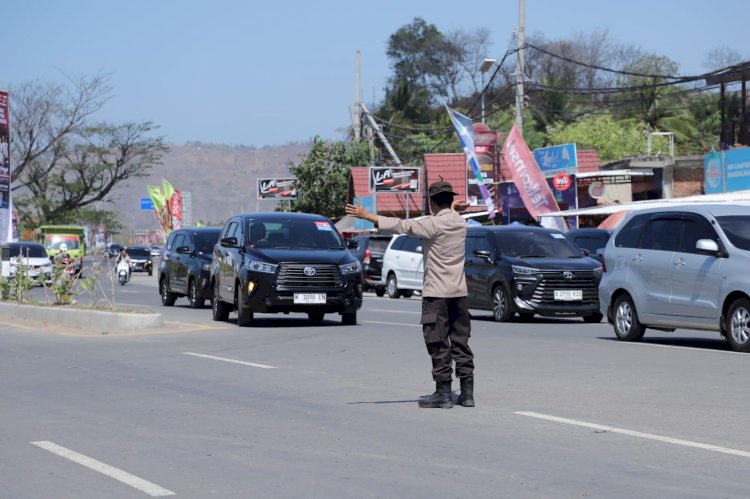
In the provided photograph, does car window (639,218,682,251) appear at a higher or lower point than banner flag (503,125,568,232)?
lower

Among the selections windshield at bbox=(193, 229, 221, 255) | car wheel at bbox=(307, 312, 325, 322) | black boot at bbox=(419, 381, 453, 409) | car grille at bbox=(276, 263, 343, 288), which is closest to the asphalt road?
black boot at bbox=(419, 381, 453, 409)

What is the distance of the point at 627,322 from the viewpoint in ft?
56.9

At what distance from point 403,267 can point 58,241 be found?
40.0 m

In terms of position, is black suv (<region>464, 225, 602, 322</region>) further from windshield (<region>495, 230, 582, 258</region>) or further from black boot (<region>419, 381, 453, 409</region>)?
black boot (<region>419, 381, 453, 409</region>)

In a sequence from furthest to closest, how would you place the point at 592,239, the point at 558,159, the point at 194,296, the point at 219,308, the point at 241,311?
the point at 558,159 < the point at 592,239 < the point at 194,296 < the point at 219,308 < the point at 241,311

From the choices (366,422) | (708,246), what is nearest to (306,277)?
(708,246)

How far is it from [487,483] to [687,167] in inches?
1478

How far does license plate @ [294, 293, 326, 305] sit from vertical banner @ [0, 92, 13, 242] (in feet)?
45.5

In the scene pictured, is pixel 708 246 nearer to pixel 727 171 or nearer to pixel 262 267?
pixel 262 267

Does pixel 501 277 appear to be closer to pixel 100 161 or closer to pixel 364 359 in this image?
pixel 364 359

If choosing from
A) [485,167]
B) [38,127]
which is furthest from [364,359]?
[38,127]

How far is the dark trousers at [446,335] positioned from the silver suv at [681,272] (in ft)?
19.5

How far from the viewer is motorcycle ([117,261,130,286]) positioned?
52156 millimetres

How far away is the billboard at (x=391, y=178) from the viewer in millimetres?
58812
